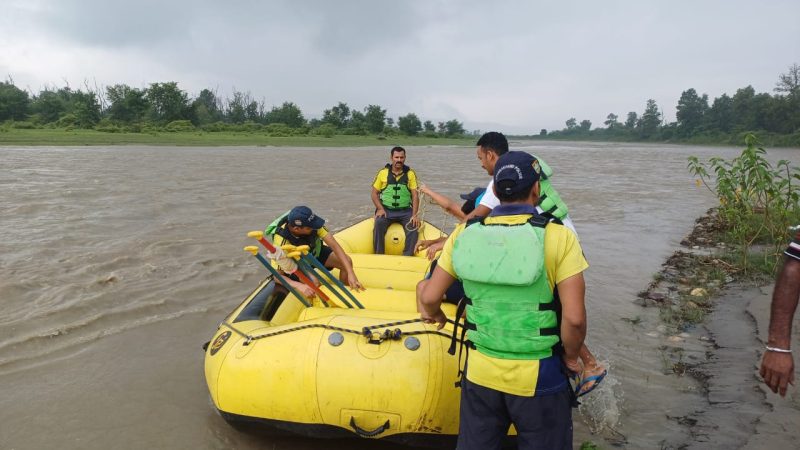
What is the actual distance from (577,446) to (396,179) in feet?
11.2

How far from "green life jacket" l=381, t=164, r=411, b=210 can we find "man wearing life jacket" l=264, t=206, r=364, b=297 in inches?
65.1

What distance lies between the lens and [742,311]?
4809 millimetres

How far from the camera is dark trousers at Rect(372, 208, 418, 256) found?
5.58 m

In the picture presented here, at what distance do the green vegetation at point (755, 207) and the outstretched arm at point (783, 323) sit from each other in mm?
3669

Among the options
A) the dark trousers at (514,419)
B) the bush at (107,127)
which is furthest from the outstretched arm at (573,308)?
the bush at (107,127)

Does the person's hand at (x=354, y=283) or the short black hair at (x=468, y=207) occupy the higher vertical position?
the short black hair at (x=468, y=207)

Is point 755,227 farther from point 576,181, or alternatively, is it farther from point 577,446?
point 576,181

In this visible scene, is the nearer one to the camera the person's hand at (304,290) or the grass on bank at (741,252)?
the person's hand at (304,290)

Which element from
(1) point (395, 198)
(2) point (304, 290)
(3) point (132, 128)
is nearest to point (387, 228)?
(1) point (395, 198)

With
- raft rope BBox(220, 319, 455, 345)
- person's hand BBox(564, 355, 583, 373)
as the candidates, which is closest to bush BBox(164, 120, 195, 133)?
raft rope BBox(220, 319, 455, 345)

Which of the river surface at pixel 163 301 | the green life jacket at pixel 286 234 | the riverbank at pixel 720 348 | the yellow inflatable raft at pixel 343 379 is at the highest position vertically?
the green life jacket at pixel 286 234

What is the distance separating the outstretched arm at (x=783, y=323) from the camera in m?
1.94

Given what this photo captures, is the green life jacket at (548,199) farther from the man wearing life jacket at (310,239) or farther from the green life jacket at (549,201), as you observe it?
the man wearing life jacket at (310,239)

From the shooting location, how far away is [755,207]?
24.7 feet
